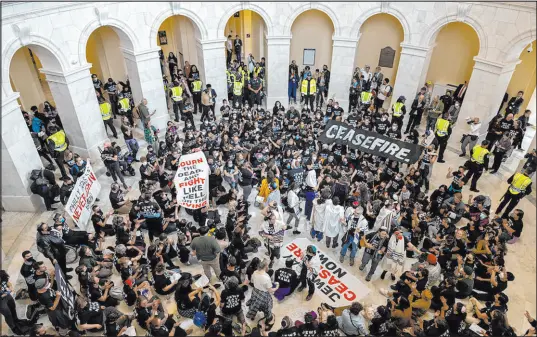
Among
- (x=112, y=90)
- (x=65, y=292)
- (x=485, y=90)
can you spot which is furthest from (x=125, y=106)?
(x=485, y=90)

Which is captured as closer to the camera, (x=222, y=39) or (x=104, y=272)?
(x=104, y=272)

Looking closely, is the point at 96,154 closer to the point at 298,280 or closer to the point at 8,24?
the point at 8,24

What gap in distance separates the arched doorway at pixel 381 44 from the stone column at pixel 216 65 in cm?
627

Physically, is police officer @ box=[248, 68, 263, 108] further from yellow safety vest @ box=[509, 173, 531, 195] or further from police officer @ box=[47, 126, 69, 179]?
yellow safety vest @ box=[509, 173, 531, 195]

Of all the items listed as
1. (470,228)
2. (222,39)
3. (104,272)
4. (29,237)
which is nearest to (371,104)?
(222,39)

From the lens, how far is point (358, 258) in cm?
982

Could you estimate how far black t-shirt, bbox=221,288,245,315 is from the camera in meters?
6.99

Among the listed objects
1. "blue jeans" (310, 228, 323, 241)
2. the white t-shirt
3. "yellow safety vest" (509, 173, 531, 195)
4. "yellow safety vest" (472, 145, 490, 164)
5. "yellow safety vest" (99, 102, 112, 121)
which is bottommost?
"blue jeans" (310, 228, 323, 241)

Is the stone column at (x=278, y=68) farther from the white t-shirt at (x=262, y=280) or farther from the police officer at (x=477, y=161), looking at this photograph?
the white t-shirt at (x=262, y=280)

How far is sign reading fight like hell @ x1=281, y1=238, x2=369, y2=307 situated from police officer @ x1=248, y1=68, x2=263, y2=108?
860 cm

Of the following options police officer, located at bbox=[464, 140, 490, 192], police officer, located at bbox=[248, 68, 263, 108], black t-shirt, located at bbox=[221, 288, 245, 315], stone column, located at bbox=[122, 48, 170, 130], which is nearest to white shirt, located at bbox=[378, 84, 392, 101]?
police officer, located at bbox=[248, 68, 263, 108]

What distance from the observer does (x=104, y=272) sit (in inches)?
330

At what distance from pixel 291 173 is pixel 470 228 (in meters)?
4.72

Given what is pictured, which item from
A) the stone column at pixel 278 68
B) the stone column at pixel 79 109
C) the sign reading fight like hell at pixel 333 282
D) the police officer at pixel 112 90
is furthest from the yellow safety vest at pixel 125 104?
the sign reading fight like hell at pixel 333 282
